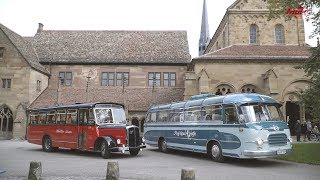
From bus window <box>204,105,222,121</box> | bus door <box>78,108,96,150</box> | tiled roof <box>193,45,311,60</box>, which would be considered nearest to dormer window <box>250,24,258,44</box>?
tiled roof <box>193,45,311,60</box>

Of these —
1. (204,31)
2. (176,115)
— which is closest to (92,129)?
(176,115)

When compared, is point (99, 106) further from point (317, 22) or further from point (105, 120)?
point (317, 22)

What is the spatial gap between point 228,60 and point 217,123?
1525 cm

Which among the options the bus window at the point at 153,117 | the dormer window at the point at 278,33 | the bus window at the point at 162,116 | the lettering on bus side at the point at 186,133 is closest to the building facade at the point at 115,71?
the dormer window at the point at 278,33

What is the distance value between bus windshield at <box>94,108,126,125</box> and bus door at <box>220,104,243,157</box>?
212 inches

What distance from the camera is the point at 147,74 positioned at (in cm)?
3522

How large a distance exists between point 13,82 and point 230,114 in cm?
2568

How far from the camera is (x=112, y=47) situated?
37344 mm

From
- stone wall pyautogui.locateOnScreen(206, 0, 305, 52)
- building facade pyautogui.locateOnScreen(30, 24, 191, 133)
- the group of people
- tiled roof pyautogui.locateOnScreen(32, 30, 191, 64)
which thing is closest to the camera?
the group of people

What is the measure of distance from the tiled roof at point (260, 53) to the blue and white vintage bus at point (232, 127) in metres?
12.5

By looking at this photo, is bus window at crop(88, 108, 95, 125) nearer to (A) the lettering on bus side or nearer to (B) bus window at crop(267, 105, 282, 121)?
(A) the lettering on bus side

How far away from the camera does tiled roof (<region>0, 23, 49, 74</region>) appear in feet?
107

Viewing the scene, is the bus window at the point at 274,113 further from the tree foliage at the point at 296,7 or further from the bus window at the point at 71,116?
the bus window at the point at 71,116

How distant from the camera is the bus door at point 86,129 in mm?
16203
